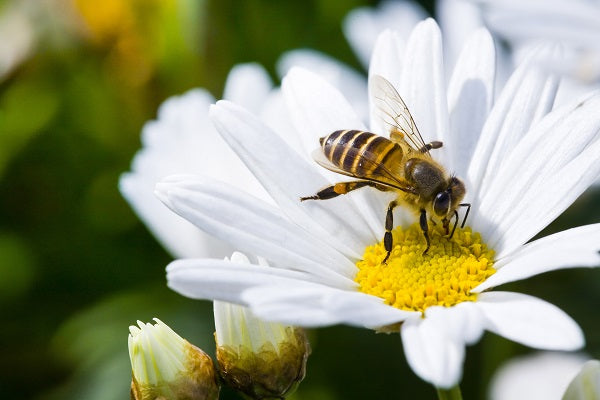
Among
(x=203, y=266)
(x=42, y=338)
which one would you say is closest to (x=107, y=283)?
(x=42, y=338)

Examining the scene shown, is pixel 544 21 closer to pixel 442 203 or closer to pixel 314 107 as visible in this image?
pixel 442 203

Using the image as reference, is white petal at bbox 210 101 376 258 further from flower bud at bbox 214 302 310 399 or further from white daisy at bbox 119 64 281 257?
flower bud at bbox 214 302 310 399

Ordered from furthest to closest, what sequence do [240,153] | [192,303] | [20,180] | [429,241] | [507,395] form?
[20,180] < [192,303] < [507,395] < [429,241] < [240,153]

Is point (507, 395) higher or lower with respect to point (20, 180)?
lower

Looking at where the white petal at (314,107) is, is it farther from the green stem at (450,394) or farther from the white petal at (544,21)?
the green stem at (450,394)

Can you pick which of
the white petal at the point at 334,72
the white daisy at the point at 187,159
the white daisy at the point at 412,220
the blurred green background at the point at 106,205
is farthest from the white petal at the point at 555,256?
the white petal at the point at 334,72

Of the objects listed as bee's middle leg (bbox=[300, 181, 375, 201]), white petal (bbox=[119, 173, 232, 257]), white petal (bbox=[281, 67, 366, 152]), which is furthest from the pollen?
white petal (bbox=[119, 173, 232, 257])

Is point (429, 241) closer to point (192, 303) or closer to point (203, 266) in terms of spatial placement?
point (203, 266)
